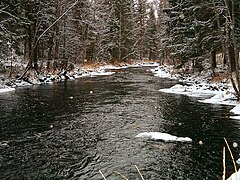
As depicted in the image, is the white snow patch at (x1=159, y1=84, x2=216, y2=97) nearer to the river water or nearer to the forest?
the forest

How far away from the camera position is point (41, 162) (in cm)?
560

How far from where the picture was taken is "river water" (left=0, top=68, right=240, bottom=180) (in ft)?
17.2

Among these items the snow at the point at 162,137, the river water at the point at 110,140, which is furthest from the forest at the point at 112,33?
the snow at the point at 162,137

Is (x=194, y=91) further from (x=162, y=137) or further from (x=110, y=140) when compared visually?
(x=110, y=140)

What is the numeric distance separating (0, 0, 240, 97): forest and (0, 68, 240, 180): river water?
11.8 feet

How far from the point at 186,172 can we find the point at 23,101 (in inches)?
381

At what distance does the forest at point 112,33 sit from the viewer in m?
17.3

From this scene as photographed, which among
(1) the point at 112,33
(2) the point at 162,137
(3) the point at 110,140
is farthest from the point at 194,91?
(1) the point at 112,33

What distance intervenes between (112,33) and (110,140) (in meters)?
39.8

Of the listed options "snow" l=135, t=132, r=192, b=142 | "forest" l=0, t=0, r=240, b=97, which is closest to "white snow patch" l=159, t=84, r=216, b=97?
"forest" l=0, t=0, r=240, b=97

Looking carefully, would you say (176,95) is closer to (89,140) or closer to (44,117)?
(44,117)

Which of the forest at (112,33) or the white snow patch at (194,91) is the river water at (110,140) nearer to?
the white snow patch at (194,91)

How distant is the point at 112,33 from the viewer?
149ft

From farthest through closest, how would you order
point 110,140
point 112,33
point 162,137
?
point 112,33 < point 162,137 < point 110,140
